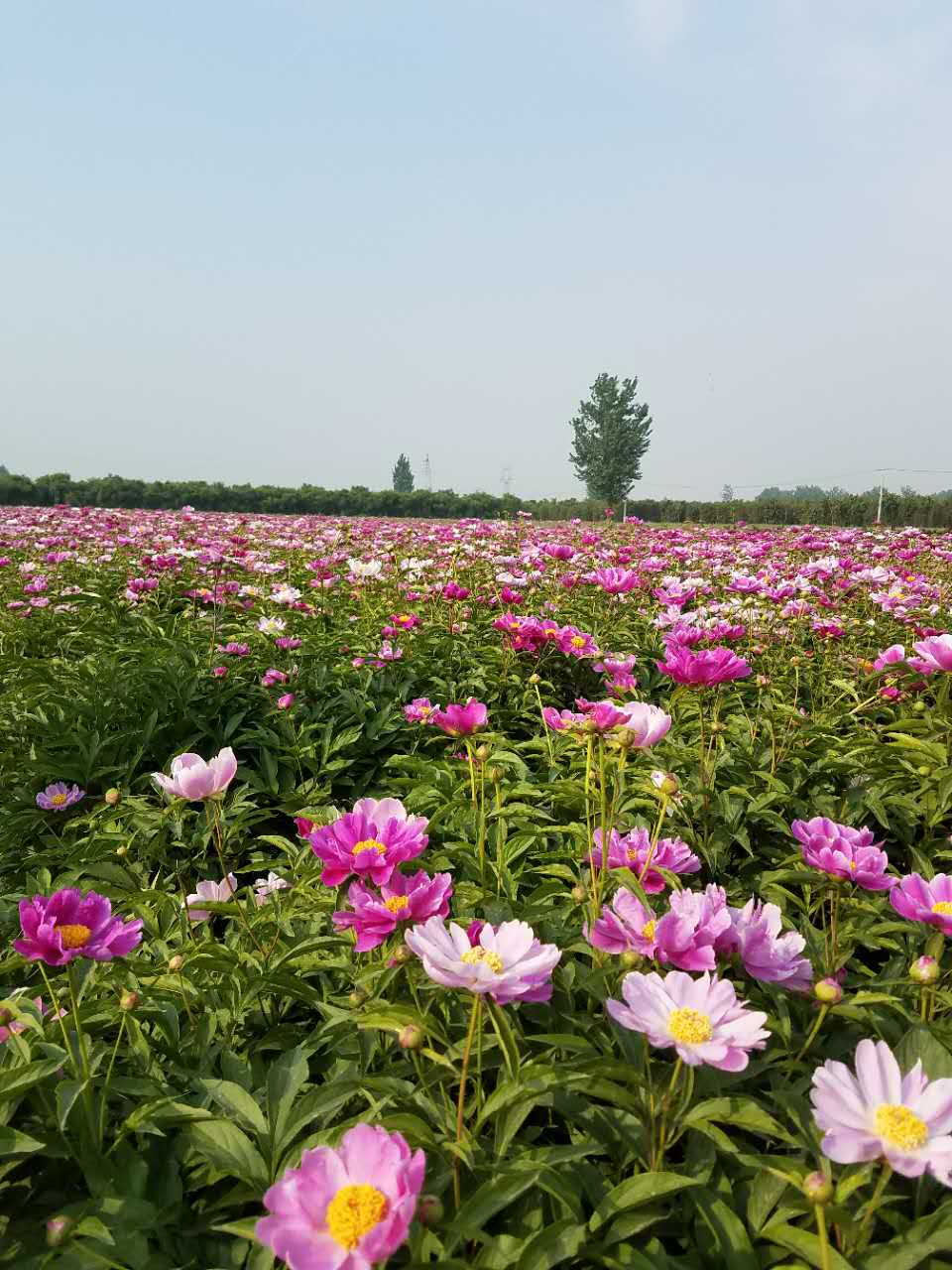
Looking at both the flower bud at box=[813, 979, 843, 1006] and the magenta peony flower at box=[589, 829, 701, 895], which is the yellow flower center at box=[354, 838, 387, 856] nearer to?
the magenta peony flower at box=[589, 829, 701, 895]

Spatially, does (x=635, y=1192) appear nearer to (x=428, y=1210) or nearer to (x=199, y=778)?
(x=428, y=1210)

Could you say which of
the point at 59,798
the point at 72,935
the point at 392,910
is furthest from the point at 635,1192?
the point at 59,798

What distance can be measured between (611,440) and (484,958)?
4429cm

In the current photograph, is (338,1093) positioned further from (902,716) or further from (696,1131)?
(902,716)

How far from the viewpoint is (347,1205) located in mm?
625

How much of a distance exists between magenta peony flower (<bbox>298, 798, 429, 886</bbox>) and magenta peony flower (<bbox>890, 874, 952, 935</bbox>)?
27.7 inches

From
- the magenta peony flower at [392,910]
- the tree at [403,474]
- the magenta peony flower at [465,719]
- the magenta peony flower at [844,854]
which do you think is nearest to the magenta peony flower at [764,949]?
the magenta peony flower at [844,854]

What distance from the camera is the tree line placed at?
2038 cm

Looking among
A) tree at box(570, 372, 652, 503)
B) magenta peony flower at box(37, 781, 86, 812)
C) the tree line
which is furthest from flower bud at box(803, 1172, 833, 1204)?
tree at box(570, 372, 652, 503)

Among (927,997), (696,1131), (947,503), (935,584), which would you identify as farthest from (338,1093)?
(947,503)

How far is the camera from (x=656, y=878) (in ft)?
3.83

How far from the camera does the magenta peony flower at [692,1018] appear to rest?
2.65ft

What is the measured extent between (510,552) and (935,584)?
2.93 meters

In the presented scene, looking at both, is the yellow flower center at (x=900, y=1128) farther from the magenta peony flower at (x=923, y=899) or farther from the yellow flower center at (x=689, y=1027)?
the magenta peony flower at (x=923, y=899)
